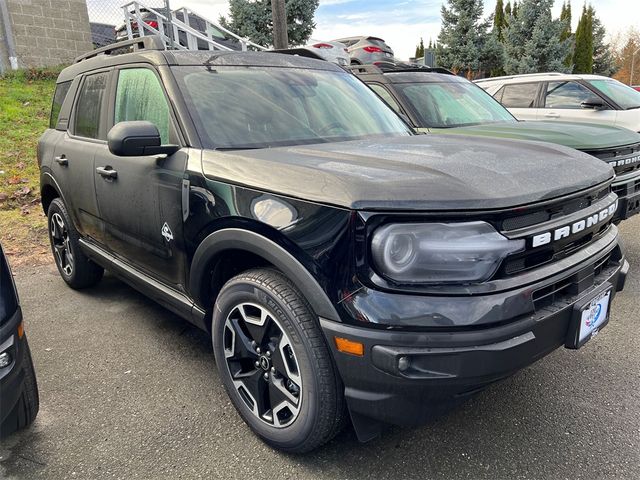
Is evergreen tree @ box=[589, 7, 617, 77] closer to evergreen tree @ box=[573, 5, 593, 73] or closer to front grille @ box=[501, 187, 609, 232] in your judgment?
evergreen tree @ box=[573, 5, 593, 73]

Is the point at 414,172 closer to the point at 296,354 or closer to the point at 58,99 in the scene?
the point at 296,354

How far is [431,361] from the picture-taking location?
1.70 m

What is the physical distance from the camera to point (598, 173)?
2.31m

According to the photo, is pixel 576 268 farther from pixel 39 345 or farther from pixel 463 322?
pixel 39 345

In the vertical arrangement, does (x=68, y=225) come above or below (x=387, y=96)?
below

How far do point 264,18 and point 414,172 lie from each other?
17551 millimetres

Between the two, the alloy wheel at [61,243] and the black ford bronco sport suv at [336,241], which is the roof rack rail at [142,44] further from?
the alloy wheel at [61,243]

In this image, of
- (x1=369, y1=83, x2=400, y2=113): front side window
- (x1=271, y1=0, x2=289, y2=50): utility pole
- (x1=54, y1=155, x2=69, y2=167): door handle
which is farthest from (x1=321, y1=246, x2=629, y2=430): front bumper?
(x1=271, y1=0, x2=289, y2=50): utility pole

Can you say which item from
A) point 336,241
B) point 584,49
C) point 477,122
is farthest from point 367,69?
point 584,49

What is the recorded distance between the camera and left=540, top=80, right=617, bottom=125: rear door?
25.1 ft

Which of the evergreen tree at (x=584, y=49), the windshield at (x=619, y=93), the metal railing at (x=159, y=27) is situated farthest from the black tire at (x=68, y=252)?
the evergreen tree at (x=584, y=49)

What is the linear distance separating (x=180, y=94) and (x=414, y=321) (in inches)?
69.5

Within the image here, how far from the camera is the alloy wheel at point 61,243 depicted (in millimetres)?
4172

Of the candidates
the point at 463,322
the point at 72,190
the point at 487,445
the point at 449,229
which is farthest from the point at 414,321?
the point at 72,190
